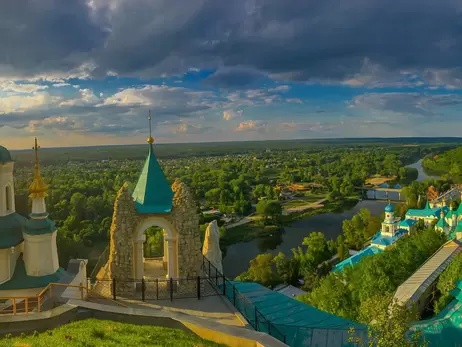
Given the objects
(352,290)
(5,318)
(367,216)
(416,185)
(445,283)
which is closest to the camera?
(5,318)

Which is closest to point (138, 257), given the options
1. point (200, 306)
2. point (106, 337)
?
point (200, 306)

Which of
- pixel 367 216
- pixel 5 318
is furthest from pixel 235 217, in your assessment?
pixel 5 318

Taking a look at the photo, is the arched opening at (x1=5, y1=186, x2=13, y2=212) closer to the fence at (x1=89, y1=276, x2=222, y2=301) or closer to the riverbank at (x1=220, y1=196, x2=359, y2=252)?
the fence at (x1=89, y1=276, x2=222, y2=301)

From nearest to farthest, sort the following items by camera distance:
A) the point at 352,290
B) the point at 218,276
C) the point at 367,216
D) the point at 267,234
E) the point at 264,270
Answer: the point at 218,276
the point at 352,290
the point at 264,270
the point at 367,216
the point at 267,234

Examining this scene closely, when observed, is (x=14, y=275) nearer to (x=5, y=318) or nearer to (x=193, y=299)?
(x=5, y=318)

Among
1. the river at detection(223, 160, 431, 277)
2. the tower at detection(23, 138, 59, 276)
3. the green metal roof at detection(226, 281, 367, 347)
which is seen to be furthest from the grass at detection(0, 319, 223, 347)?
the river at detection(223, 160, 431, 277)

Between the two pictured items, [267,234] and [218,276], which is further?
[267,234]

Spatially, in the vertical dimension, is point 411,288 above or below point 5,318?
below
